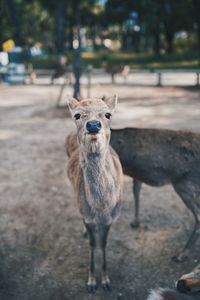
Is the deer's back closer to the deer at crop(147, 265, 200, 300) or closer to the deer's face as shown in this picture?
the deer's face

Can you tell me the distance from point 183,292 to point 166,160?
1712 millimetres

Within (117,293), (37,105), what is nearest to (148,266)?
(117,293)

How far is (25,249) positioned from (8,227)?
0.64 meters

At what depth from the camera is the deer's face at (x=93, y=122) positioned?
337 cm

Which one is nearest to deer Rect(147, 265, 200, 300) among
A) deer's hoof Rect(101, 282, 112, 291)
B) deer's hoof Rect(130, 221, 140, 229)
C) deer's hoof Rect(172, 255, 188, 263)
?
deer's hoof Rect(101, 282, 112, 291)

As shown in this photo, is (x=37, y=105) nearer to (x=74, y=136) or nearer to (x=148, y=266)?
(x=74, y=136)

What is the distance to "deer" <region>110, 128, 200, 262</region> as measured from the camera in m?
4.64

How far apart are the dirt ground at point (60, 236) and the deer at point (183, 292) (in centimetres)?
75

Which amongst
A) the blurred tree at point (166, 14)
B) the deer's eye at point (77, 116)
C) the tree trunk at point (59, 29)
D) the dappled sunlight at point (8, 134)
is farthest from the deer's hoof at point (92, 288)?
the blurred tree at point (166, 14)

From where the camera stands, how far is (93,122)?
3340mm

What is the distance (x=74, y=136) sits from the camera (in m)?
5.34

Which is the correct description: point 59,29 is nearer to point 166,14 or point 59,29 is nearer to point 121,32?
point 166,14

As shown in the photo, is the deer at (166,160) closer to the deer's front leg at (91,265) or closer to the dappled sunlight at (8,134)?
the deer's front leg at (91,265)

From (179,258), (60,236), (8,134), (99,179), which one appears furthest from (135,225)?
(8,134)
